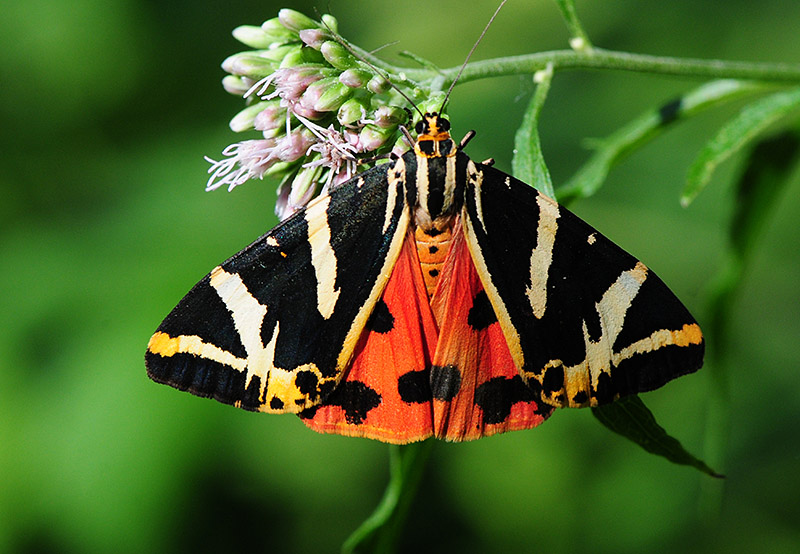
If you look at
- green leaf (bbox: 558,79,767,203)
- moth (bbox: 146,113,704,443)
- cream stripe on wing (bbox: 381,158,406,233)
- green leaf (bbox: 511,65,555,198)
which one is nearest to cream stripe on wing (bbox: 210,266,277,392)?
moth (bbox: 146,113,704,443)

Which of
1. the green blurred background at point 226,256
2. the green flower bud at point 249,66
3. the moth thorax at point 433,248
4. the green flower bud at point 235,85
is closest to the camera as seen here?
the moth thorax at point 433,248

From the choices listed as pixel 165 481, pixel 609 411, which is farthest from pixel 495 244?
pixel 165 481

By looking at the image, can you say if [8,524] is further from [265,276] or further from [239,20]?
[239,20]

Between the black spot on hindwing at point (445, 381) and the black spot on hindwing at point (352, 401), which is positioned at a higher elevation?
the black spot on hindwing at point (445, 381)

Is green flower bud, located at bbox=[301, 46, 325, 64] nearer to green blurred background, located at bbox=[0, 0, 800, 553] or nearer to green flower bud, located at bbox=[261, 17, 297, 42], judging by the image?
green flower bud, located at bbox=[261, 17, 297, 42]

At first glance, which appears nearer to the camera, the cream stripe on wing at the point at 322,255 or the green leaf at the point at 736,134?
the cream stripe on wing at the point at 322,255

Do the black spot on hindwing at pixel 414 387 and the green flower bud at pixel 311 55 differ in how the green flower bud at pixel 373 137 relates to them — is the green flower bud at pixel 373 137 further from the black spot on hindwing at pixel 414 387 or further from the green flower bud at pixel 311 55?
the black spot on hindwing at pixel 414 387

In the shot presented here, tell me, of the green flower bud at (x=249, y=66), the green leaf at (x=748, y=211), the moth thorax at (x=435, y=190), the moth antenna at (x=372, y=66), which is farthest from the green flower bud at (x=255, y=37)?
the green leaf at (x=748, y=211)

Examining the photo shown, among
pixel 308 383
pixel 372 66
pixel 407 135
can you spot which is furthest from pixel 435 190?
pixel 308 383
